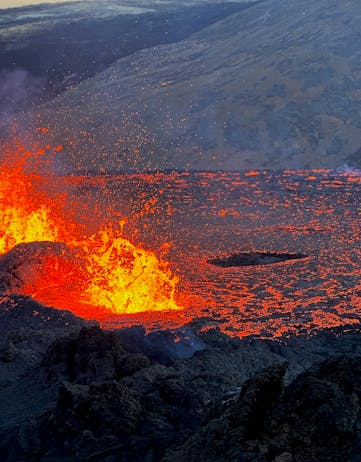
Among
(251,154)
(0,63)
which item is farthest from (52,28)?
(251,154)

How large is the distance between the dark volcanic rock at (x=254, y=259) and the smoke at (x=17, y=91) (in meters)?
56.1

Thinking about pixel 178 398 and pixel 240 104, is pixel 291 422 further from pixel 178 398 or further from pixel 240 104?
pixel 240 104

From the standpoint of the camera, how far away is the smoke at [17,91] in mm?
72000

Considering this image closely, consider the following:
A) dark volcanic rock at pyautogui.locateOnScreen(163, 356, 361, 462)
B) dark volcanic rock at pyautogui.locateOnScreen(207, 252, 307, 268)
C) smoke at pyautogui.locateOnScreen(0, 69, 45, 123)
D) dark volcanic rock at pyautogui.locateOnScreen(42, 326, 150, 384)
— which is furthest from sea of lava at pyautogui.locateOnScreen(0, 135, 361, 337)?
smoke at pyautogui.locateOnScreen(0, 69, 45, 123)

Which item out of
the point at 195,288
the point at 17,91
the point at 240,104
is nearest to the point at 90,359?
the point at 195,288

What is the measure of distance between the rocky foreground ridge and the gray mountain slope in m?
36.0

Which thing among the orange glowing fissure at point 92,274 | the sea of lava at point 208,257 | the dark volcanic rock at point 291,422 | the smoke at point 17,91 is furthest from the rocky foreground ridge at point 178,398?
→ the smoke at point 17,91

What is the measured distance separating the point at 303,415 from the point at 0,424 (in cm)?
300

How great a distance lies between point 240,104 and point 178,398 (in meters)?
49.5

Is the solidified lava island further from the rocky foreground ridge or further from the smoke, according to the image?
the smoke

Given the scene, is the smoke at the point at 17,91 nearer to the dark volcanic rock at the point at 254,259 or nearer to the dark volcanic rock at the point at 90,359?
the dark volcanic rock at the point at 254,259

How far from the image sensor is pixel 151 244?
1566 cm

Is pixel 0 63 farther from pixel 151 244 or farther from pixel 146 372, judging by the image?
pixel 146 372

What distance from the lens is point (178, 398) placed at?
5348mm
